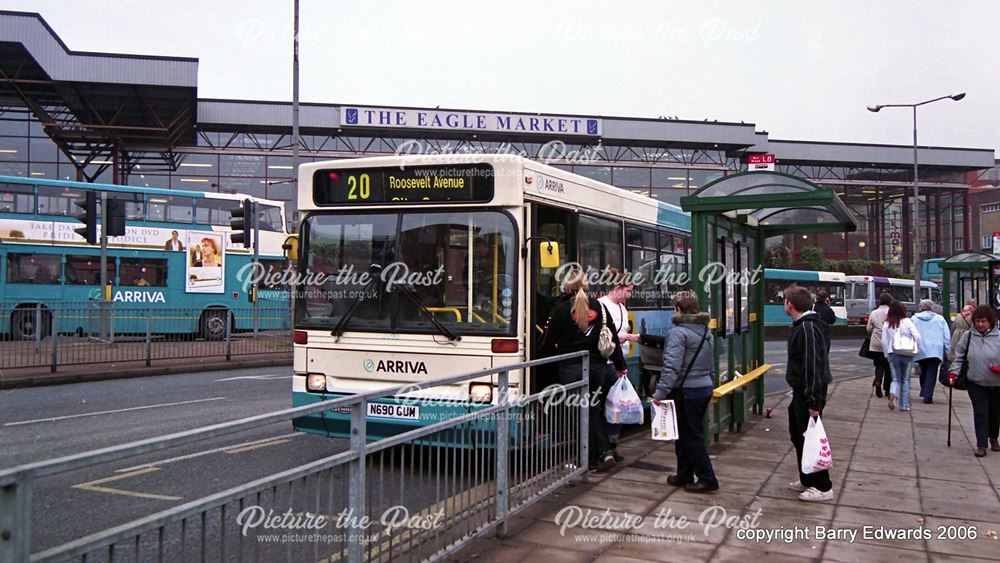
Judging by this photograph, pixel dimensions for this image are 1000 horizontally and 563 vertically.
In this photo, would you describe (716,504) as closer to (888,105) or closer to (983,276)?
(983,276)

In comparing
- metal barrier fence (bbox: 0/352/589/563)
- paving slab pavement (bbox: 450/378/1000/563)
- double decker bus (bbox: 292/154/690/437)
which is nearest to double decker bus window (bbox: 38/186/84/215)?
double decker bus (bbox: 292/154/690/437)

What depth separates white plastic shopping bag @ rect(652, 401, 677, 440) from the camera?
648 cm

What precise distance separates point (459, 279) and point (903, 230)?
59108mm

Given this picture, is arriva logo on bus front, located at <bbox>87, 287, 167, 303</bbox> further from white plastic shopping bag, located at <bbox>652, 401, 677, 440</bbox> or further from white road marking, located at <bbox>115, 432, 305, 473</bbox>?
white plastic shopping bag, located at <bbox>652, 401, 677, 440</bbox>

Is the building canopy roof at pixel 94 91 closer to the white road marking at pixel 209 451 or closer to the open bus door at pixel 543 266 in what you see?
the white road marking at pixel 209 451

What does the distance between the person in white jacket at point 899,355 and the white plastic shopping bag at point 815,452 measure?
21.2ft

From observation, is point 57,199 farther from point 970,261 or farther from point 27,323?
point 970,261

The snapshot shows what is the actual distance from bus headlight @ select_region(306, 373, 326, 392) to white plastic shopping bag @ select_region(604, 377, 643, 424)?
2.68 metres

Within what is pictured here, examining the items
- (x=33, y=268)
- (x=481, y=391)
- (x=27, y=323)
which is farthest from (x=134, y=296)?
(x=481, y=391)

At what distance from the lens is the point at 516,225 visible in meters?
7.07

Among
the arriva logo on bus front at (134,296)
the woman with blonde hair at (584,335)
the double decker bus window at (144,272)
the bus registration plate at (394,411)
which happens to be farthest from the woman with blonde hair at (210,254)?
the bus registration plate at (394,411)

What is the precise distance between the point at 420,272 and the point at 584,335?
160cm

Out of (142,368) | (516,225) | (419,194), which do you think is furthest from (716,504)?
(142,368)

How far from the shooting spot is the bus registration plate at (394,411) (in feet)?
15.3
